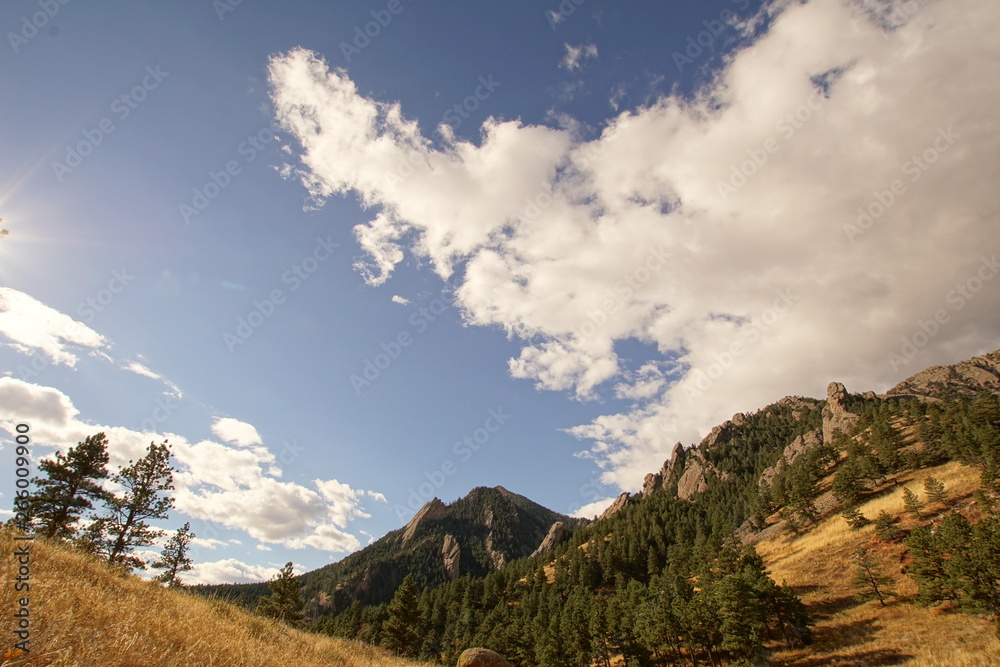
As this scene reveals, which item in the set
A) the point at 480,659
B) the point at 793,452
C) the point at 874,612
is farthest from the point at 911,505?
the point at 793,452

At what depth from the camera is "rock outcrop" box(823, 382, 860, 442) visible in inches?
5531

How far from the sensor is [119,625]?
6.88 m

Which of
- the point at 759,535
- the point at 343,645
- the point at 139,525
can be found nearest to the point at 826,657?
the point at 343,645

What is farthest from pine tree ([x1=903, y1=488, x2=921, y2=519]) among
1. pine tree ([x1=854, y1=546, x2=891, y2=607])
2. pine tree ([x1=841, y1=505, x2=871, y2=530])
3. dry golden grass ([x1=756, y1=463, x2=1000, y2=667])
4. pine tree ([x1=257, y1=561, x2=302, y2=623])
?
pine tree ([x1=257, y1=561, x2=302, y2=623])

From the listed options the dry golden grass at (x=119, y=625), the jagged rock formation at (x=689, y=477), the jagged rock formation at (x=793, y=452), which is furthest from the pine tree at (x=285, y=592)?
the jagged rock formation at (x=689, y=477)

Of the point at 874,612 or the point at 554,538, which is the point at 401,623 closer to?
the point at 874,612

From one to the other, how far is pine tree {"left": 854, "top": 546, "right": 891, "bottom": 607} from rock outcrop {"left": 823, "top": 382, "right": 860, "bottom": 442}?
113 metres

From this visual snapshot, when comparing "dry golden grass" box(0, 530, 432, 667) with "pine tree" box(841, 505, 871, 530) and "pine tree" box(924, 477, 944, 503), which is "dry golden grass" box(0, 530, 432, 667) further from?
"pine tree" box(924, 477, 944, 503)

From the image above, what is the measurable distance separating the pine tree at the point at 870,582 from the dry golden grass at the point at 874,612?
82 cm

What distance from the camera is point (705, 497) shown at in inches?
6048

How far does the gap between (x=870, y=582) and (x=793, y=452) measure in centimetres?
12768

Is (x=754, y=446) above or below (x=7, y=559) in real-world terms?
above

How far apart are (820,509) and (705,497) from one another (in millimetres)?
81041

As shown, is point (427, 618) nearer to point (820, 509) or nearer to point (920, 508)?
point (820, 509)
